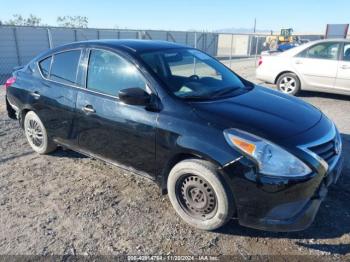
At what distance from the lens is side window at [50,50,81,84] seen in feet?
13.2

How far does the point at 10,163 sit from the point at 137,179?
193cm

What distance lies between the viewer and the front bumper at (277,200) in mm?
2646

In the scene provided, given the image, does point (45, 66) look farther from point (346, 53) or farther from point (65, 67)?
point (346, 53)

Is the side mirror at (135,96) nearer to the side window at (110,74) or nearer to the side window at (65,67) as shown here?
the side window at (110,74)

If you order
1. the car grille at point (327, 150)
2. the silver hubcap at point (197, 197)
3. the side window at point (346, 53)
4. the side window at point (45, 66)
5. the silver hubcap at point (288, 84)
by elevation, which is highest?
the side window at point (346, 53)

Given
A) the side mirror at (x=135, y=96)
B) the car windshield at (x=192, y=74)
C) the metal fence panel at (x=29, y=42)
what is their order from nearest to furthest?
the side mirror at (x=135, y=96)
the car windshield at (x=192, y=74)
the metal fence panel at (x=29, y=42)

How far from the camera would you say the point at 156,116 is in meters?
3.19

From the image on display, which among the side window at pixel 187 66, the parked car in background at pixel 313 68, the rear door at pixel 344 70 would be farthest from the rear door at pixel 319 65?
the side window at pixel 187 66

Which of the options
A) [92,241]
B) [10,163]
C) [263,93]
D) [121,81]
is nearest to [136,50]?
[121,81]

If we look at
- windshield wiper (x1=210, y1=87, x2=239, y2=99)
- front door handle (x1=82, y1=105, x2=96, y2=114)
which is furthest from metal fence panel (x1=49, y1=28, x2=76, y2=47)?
windshield wiper (x1=210, y1=87, x2=239, y2=99)

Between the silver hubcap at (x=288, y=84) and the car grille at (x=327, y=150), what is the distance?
5.82 meters

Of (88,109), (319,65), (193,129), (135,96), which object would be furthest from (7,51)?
(193,129)

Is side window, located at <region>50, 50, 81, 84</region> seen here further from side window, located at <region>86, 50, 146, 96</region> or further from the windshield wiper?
the windshield wiper


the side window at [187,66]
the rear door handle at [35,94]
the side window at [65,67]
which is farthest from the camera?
the rear door handle at [35,94]
